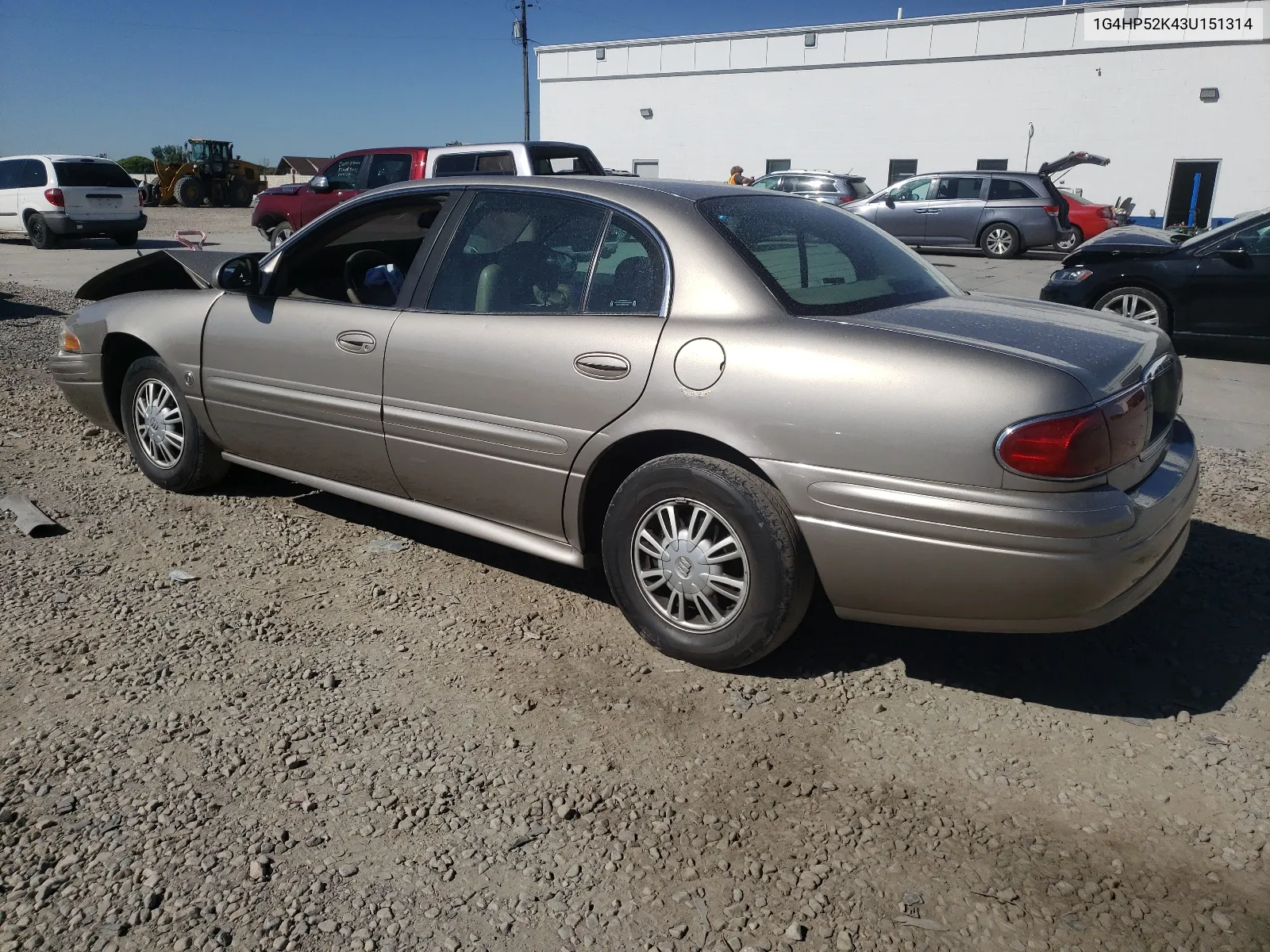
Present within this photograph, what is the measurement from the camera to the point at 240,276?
4.34 meters

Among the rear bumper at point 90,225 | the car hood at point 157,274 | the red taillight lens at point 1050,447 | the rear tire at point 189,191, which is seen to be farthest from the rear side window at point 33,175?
the red taillight lens at point 1050,447

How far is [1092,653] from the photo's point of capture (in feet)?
11.5

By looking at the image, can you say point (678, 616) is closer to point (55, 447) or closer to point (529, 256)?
point (529, 256)

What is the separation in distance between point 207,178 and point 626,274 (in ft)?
116

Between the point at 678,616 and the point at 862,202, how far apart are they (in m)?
19.9

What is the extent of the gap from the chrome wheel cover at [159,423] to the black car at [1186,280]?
6.95 meters

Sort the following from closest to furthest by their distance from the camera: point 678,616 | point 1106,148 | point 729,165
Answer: point 678,616 → point 1106,148 → point 729,165

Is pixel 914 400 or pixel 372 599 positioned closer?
pixel 914 400

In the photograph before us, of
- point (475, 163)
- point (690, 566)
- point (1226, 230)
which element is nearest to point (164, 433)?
point (690, 566)

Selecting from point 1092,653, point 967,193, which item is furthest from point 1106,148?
point 1092,653

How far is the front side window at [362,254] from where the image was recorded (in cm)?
429

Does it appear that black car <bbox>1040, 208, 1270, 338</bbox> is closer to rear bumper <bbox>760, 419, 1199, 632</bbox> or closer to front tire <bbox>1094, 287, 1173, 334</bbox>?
front tire <bbox>1094, 287, 1173, 334</bbox>

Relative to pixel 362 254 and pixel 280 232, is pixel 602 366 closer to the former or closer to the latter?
pixel 362 254

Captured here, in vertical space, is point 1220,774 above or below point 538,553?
below
